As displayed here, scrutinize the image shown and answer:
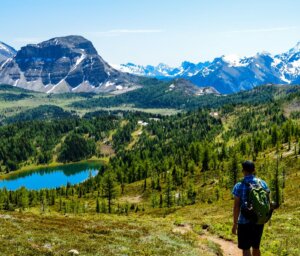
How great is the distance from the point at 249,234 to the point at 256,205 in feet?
6.26

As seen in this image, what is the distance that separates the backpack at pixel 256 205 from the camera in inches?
831

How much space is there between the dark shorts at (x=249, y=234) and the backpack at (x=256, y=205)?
0.52m

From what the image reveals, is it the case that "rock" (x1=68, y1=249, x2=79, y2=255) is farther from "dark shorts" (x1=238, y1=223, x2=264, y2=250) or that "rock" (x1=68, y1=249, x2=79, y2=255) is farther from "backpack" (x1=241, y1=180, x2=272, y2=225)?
"backpack" (x1=241, y1=180, x2=272, y2=225)

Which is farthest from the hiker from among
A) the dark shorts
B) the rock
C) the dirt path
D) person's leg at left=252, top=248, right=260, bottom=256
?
the dirt path

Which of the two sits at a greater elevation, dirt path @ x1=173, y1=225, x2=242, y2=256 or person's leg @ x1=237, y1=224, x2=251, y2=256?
person's leg @ x1=237, y1=224, x2=251, y2=256

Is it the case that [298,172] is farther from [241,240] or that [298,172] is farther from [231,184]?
[241,240]

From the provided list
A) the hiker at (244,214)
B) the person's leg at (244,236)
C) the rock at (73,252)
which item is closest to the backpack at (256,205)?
the hiker at (244,214)

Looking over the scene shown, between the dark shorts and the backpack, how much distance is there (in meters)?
0.52

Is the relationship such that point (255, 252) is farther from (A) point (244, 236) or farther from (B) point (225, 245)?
(B) point (225, 245)

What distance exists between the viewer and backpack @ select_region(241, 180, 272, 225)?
2111 centimetres

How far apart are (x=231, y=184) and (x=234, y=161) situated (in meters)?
10.0

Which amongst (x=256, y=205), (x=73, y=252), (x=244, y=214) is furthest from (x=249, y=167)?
(x=73, y=252)

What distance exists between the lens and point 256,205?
69.4 feet

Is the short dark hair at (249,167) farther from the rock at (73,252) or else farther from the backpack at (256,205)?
the rock at (73,252)
